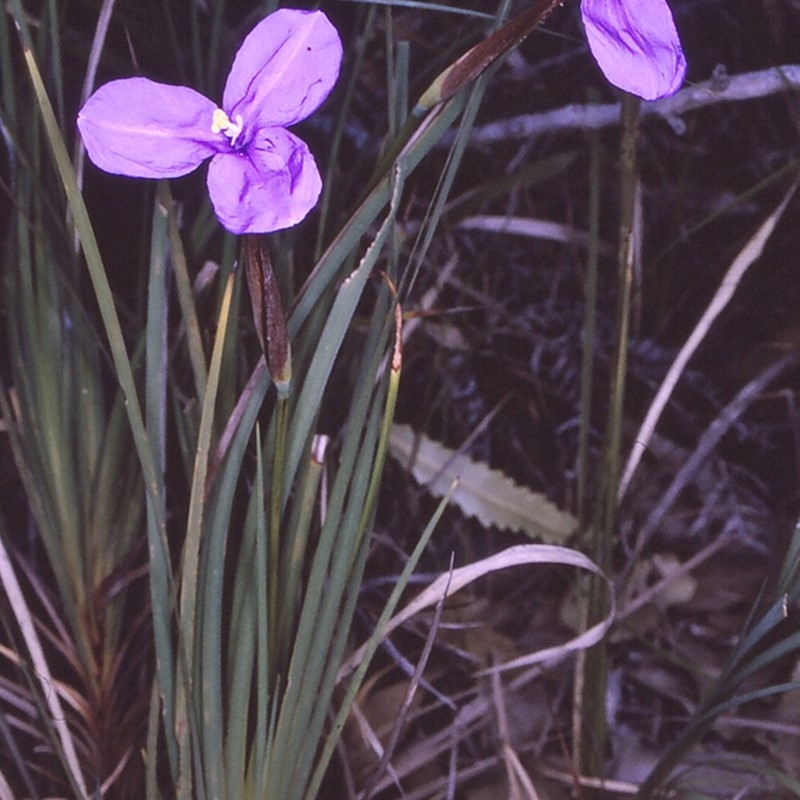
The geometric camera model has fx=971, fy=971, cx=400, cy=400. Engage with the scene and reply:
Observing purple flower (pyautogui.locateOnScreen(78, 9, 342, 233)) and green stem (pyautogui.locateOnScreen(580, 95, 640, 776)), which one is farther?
green stem (pyautogui.locateOnScreen(580, 95, 640, 776))

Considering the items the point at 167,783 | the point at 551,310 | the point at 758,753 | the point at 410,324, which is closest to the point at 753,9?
the point at 551,310

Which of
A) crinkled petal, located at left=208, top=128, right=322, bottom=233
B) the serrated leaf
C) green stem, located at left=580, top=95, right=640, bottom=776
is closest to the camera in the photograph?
crinkled petal, located at left=208, top=128, right=322, bottom=233

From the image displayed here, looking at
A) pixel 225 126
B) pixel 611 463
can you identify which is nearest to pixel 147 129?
pixel 225 126

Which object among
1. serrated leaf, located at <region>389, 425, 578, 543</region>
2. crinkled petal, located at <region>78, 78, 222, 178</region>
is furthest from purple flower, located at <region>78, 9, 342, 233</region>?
serrated leaf, located at <region>389, 425, 578, 543</region>

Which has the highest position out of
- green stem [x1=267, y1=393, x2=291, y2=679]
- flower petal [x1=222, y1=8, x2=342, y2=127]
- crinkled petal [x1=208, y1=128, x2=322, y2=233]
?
flower petal [x1=222, y1=8, x2=342, y2=127]

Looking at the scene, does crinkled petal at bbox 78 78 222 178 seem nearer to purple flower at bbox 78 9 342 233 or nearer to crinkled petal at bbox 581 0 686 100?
purple flower at bbox 78 9 342 233

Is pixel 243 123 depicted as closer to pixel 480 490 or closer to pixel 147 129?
pixel 147 129

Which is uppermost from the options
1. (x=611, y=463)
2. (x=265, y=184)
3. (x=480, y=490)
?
(x=265, y=184)

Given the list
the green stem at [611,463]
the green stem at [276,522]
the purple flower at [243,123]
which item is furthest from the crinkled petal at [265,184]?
the green stem at [611,463]
